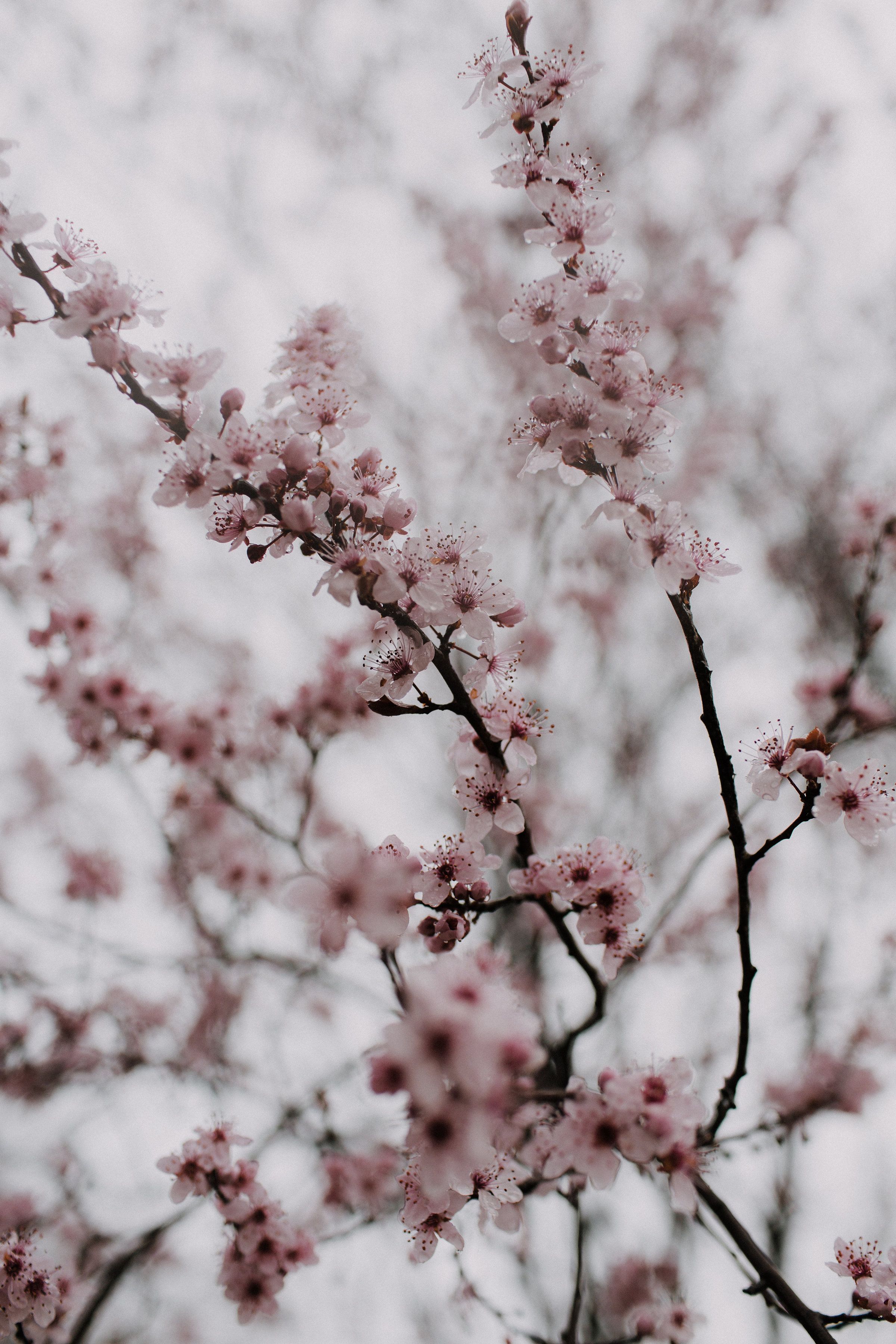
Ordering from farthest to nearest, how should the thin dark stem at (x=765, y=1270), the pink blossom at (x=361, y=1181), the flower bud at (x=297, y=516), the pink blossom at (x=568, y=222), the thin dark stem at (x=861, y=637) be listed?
the pink blossom at (x=361, y=1181) < the thin dark stem at (x=861, y=637) < the pink blossom at (x=568, y=222) < the flower bud at (x=297, y=516) < the thin dark stem at (x=765, y=1270)

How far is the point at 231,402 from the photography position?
4.94ft

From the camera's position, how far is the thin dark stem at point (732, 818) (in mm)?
1382

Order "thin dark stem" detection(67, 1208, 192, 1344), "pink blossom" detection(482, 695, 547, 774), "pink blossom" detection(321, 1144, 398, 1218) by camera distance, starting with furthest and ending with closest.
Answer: "pink blossom" detection(321, 1144, 398, 1218) < "thin dark stem" detection(67, 1208, 192, 1344) < "pink blossom" detection(482, 695, 547, 774)

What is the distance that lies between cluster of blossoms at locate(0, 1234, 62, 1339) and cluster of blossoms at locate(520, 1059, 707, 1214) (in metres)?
1.39

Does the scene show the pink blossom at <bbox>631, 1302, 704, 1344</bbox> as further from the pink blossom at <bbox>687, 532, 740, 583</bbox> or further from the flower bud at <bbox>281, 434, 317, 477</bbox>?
the flower bud at <bbox>281, 434, 317, 477</bbox>

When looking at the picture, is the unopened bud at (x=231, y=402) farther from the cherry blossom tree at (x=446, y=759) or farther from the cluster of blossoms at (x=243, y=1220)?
the cluster of blossoms at (x=243, y=1220)

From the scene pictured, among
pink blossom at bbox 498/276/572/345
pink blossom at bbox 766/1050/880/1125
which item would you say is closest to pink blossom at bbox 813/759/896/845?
pink blossom at bbox 498/276/572/345

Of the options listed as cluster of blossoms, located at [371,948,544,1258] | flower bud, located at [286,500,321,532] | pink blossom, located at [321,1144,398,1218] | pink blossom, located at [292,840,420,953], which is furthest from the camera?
pink blossom, located at [321,1144,398,1218]

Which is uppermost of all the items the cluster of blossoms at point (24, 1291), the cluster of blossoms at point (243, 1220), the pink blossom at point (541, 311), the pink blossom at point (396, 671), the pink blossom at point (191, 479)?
the pink blossom at point (541, 311)

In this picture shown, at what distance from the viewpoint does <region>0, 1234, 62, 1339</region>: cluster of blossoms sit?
66.9 inches

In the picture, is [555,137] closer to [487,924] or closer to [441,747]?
[441,747]

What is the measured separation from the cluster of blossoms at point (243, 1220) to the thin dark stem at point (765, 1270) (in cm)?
95

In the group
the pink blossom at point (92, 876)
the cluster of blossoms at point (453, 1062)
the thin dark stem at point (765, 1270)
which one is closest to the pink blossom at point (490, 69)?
the cluster of blossoms at point (453, 1062)

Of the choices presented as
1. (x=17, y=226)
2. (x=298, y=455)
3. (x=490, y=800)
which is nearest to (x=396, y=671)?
(x=490, y=800)
